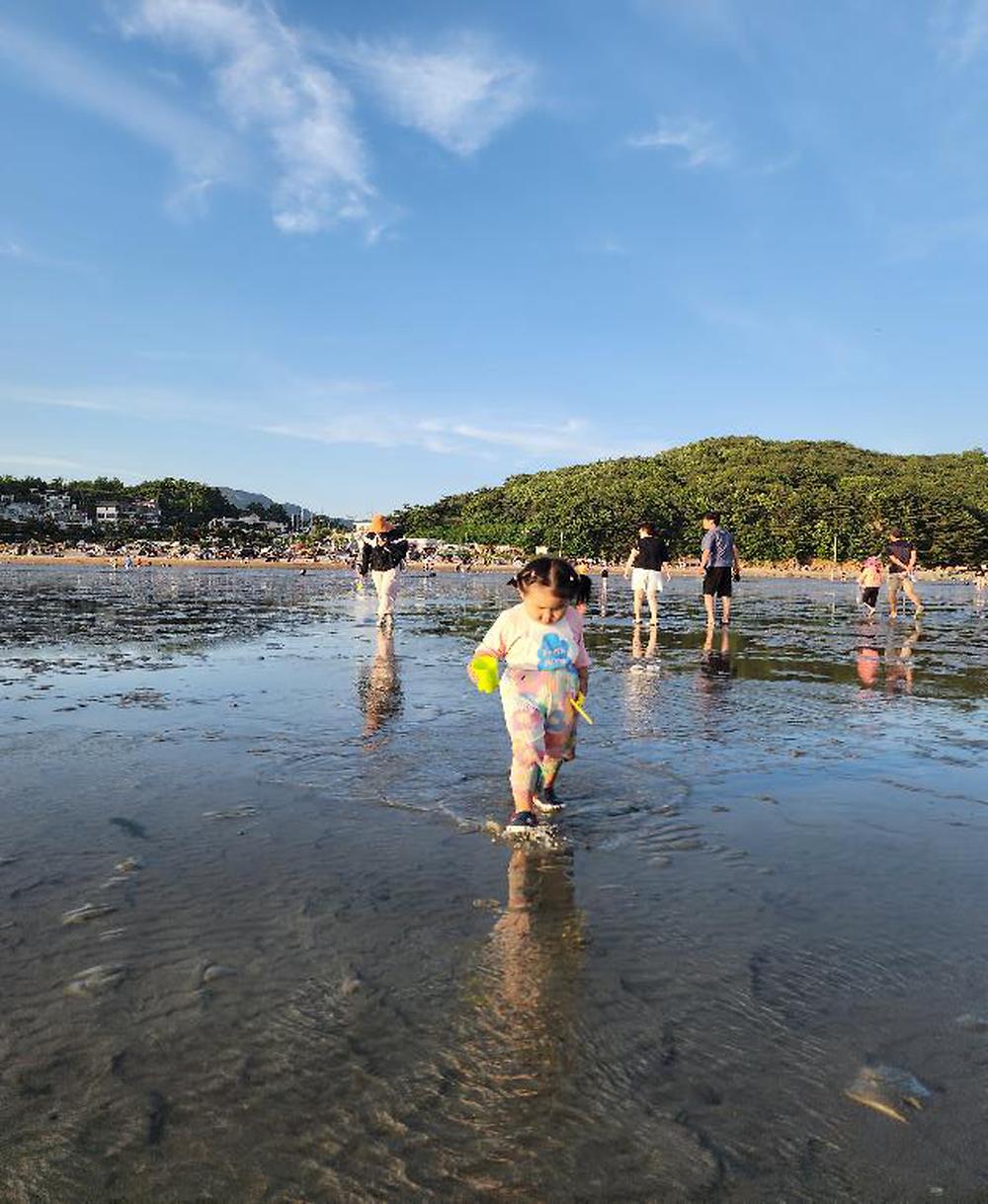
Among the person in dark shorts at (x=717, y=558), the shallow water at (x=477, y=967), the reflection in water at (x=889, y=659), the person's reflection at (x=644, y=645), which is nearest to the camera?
the shallow water at (x=477, y=967)

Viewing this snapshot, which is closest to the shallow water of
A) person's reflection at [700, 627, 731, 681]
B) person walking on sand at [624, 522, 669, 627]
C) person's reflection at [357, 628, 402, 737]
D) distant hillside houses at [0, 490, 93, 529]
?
person's reflection at [357, 628, 402, 737]

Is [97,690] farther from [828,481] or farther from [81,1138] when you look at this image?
[828,481]

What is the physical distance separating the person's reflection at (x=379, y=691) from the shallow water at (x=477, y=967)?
501mm

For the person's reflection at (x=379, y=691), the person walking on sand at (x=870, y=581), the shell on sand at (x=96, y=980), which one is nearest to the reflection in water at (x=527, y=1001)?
the shell on sand at (x=96, y=980)

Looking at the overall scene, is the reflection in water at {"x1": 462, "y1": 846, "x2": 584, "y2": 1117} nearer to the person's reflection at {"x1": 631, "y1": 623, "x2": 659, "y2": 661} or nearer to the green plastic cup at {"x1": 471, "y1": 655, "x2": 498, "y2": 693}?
the green plastic cup at {"x1": 471, "y1": 655, "x2": 498, "y2": 693}

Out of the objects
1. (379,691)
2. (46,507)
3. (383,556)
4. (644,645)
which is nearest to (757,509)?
(383,556)

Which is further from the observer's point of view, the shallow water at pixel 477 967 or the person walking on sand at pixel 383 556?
the person walking on sand at pixel 383 556

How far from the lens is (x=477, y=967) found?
2812mm

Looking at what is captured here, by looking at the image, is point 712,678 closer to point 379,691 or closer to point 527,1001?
point 379,691

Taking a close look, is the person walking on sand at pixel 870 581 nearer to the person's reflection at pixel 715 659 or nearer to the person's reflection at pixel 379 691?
the person's reflection at pixel 715 659

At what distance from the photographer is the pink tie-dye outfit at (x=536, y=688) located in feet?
14.4

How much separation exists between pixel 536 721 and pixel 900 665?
28.4 feet

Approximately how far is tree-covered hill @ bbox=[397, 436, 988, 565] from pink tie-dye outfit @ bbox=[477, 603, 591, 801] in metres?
62.3

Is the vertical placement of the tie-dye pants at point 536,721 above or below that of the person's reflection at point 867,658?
above
